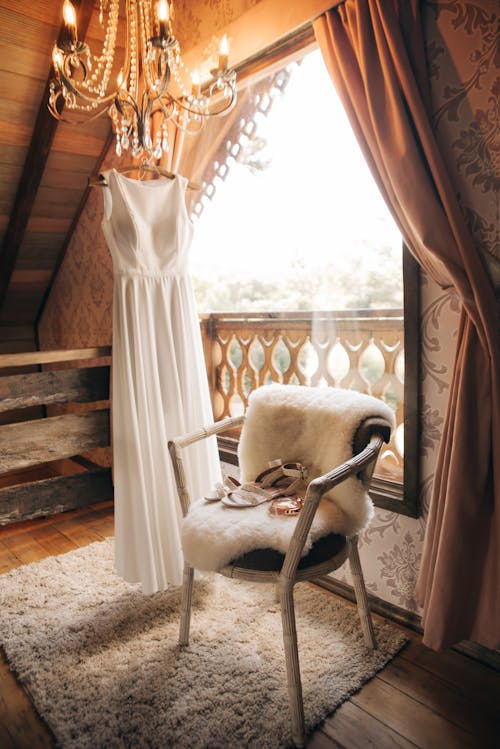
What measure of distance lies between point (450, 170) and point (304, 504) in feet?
3.46

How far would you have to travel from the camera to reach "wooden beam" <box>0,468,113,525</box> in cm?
237

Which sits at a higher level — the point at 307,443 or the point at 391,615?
the point at 307,443

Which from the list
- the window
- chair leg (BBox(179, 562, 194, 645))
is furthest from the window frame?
chair leg (BBox(179, 562, 194, 645))

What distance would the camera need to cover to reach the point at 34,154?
2.71 metres

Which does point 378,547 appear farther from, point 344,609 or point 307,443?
point 307,443

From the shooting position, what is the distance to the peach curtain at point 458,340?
136 centimetres

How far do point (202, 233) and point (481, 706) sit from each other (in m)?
2.50

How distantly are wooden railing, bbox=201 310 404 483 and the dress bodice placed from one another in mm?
904

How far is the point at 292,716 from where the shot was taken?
1.28 metres

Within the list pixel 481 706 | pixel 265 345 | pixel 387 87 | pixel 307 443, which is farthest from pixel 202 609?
pixel 387 87

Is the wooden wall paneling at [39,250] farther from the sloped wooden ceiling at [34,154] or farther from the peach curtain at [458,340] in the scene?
the peach curtain at [458,340]

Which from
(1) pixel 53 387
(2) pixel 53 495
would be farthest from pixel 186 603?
(1) pixel 53 387

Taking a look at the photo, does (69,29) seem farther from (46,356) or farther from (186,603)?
(186,603)

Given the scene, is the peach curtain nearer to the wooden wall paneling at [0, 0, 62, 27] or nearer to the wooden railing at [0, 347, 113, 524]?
the wooden wall paneling at [0, 0, 62, 27]
